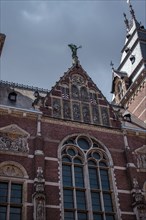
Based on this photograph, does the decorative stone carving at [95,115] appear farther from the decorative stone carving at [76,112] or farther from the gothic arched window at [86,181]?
the gothic arched window at [86,181]

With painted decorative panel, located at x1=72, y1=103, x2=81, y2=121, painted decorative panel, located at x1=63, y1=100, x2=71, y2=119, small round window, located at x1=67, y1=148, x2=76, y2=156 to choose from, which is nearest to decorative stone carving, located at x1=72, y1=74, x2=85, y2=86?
painted decorative panel, located at x1=72, y1=103, x2=81, y2=121

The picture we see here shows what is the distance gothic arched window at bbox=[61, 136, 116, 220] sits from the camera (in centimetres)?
2145

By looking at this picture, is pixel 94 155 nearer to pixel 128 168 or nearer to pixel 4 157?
pixel 128 168

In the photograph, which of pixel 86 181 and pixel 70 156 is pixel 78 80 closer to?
pixel 70 156

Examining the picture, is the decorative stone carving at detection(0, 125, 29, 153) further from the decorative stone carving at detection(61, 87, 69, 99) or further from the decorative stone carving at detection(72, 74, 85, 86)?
the decorative stone carving at detection(72, 74, 85, 86)

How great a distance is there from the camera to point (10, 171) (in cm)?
2142

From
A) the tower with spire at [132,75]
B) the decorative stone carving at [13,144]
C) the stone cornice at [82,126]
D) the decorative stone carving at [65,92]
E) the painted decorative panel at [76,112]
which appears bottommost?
the decorative stone carving at [13,144]

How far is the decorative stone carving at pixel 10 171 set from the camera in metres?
21.2

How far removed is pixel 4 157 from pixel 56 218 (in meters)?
4.65

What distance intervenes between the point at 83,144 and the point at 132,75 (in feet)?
46.5

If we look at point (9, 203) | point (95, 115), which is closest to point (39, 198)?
point (9, 203)

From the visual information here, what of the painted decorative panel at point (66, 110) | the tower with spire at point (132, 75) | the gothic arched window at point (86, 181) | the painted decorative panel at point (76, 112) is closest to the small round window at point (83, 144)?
the gothic arched window at point (86, 181)

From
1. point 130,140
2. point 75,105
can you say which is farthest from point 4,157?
point 130,140

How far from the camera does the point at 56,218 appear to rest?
66.3 ft
